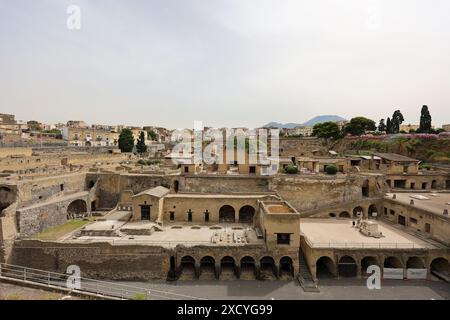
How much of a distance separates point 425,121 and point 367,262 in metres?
42.1

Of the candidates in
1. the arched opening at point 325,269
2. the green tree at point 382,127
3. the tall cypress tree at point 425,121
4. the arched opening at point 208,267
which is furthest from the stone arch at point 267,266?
the green tree at point 382,127

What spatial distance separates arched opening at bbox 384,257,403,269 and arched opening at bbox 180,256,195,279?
16.8 meters

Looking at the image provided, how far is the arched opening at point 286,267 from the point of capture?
24.4 metres

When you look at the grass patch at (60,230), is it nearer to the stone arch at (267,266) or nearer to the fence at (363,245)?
the stone arch at (267,266)

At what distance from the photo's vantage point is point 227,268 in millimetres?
25359

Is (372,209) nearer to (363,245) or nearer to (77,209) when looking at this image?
(363,245)

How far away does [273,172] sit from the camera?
3738 cm

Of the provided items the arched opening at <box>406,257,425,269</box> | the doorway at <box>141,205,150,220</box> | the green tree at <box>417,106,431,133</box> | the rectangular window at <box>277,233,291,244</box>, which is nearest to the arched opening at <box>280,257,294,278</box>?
the rectangular window at <box>277,233,291,244</box>

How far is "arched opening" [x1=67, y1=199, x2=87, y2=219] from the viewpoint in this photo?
3244cm

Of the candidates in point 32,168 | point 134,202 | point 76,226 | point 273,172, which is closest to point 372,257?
point 273,172

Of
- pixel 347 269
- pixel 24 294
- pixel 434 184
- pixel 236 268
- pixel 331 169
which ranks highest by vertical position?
pixel 331 169

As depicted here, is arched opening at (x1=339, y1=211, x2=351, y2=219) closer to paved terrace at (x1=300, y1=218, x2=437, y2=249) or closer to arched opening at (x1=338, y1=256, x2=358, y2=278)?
paved terrace at (x1=300, y1=218, x2=437, y2=249)

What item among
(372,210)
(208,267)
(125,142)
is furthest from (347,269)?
(125,142)

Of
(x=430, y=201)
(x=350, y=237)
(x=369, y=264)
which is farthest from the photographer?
(x=430, y=201)
